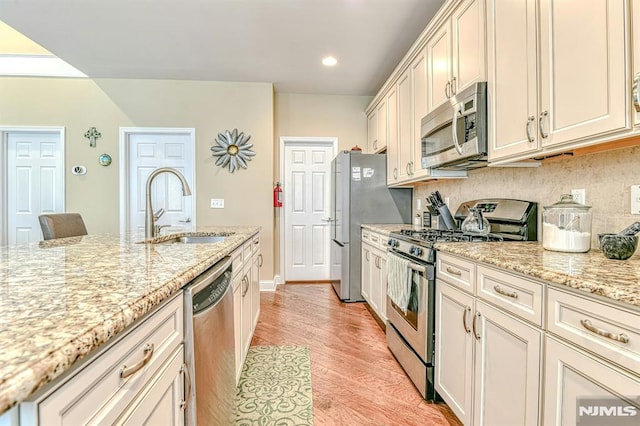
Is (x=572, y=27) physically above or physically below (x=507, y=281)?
above

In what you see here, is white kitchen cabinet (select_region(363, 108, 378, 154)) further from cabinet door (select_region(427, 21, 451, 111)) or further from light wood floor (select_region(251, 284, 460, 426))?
light wood floor (select_region(251, 284, 460, 426))

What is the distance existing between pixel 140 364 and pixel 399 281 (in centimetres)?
174

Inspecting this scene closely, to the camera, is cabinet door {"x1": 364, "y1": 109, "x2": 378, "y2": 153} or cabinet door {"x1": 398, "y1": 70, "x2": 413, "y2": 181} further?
cabinet door {"x1": 364, "y1": 109, "x2": 378, "y2": 153}

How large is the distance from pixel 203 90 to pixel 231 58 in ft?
2.75

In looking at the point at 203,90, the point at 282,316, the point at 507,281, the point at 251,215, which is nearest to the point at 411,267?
the point at 507,281

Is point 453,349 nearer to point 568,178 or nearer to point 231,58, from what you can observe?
point 568,178

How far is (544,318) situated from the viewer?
1038mm

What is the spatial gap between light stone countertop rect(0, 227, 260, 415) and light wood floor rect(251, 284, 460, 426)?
1205 millimetres

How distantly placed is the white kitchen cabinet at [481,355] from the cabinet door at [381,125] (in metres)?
2.28

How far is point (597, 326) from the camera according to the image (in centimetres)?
86

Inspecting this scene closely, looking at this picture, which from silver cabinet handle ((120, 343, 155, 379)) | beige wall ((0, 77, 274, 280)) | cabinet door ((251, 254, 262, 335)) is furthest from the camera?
beige wall ((0, 77, 274, 280))

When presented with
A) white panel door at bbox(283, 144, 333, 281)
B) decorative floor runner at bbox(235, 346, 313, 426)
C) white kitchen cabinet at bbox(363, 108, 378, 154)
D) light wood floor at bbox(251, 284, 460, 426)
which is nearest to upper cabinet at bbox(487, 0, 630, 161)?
light wood floor at bbox(251, 284, 460, 426)

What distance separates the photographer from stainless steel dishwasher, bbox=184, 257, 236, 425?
102 cm

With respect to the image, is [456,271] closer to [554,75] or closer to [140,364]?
[554,75]
